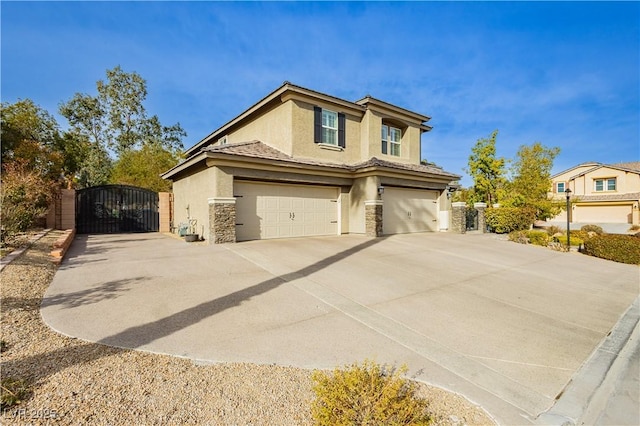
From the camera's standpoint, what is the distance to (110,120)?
31781 mm

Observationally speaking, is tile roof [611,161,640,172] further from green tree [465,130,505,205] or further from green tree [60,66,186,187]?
green tree [60,66,186,187]

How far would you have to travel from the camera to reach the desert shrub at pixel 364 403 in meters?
2.30

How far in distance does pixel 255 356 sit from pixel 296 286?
9.03 ft

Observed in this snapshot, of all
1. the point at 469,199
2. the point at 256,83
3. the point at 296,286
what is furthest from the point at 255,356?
the point at 469,199

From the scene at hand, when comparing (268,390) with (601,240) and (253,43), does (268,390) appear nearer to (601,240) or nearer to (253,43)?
(253,43)

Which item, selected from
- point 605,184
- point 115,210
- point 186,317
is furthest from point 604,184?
point 115,210

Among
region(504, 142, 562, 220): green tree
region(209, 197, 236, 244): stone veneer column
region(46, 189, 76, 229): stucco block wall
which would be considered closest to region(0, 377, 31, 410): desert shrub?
region(209, 197, 236, 244): stone veneer column

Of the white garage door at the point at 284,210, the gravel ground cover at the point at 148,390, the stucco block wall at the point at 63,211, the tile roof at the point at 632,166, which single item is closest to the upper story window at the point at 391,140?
the white garage door at the point at 284,210

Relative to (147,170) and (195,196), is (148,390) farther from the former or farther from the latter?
(147,170)

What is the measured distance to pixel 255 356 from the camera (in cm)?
344

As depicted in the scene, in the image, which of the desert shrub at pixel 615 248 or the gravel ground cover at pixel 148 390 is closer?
the gravel ground cover at pixel 148 390

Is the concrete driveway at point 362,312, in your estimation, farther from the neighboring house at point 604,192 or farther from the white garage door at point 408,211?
the neighboring house at point 604,192

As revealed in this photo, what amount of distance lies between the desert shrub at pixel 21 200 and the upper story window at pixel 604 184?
159 ft

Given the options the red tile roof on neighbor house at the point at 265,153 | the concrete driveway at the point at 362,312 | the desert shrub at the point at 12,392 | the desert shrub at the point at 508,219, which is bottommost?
the concrete driveway at the point at 362,312
